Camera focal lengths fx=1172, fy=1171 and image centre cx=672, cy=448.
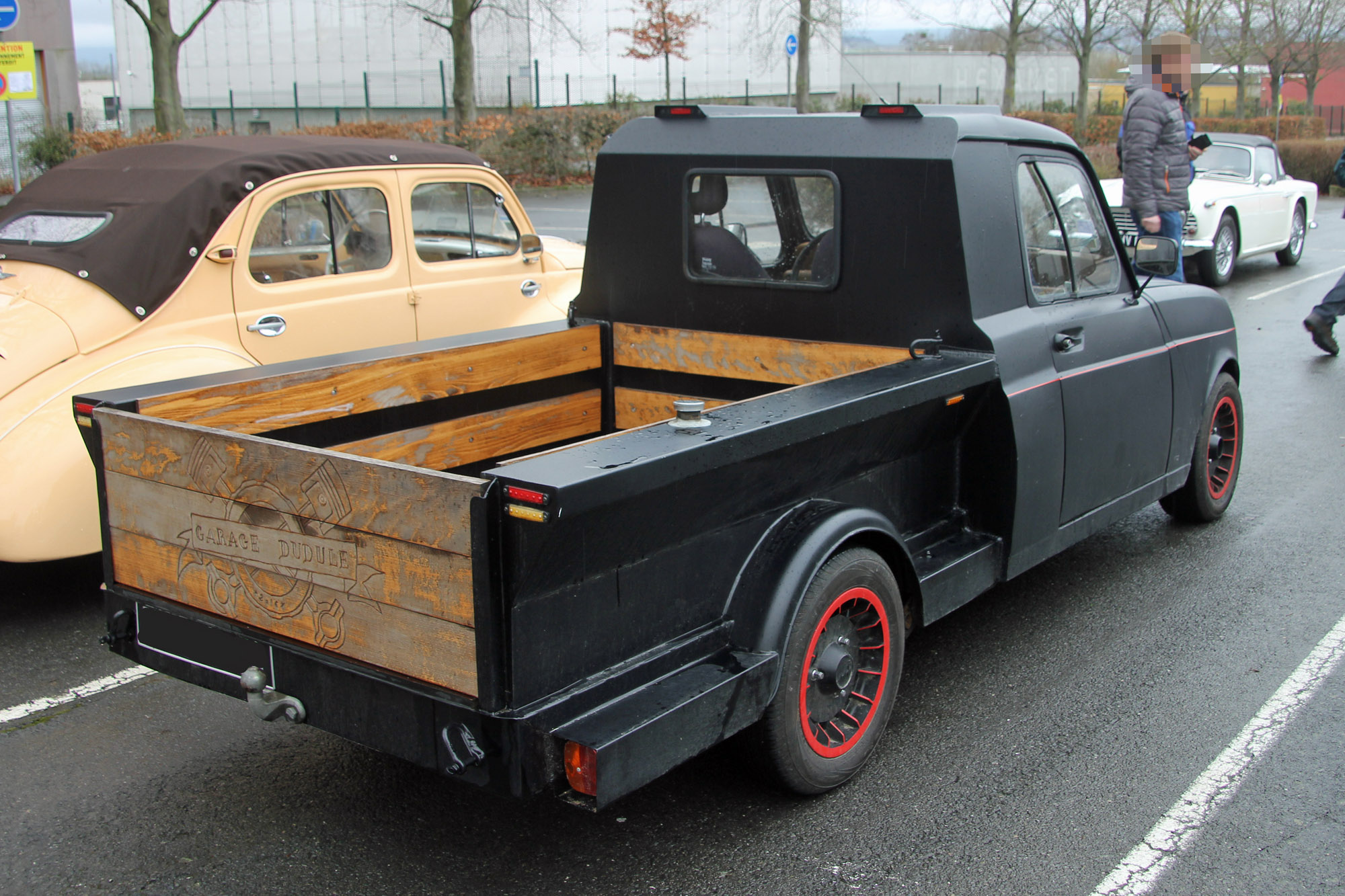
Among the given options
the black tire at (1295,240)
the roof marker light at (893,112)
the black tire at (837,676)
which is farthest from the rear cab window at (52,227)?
the black tire at (1295,240)

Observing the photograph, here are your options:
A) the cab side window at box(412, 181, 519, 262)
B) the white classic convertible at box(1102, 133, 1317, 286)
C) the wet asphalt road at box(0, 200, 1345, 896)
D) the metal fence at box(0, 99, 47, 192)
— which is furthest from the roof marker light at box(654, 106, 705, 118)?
the metal fence at box(0, 99, 47, 192)

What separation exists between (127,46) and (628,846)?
150 ft

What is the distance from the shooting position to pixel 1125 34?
34656mm

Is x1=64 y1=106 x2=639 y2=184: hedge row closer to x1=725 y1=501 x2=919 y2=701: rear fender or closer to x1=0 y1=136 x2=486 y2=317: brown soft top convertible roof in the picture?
x1=0 y1=136 x2=486 y2=317: brown soft top convertible roof

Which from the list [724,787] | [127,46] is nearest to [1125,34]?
[127,46]

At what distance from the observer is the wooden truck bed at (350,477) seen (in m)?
2.56

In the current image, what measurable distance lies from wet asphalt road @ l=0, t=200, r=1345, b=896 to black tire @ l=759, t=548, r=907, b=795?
0.13 metres

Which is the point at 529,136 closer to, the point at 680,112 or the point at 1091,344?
the point at 680,112

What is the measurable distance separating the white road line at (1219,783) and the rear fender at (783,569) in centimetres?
105

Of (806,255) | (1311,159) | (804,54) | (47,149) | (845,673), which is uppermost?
(804,54)

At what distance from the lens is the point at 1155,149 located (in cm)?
860

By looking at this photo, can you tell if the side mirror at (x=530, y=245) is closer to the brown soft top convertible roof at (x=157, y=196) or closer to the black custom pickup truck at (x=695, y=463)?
the brown soft top convertible roof at (x=157, y=196)

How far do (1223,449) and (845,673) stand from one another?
3.37m

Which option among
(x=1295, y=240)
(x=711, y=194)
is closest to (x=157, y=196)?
(x=711, y=194)
